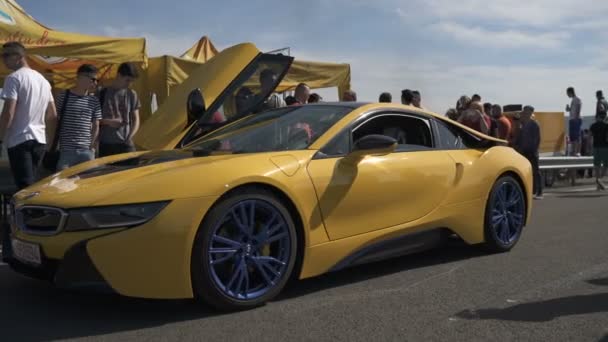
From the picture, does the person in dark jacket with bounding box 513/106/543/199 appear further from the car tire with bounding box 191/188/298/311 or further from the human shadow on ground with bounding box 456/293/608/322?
the car tire with bounding box 191/188/298/311

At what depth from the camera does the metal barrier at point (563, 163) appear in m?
12.5

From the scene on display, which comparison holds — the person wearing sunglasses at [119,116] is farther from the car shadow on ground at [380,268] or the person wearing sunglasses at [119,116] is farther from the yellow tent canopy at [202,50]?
the yellow tent canopy at [202,50]

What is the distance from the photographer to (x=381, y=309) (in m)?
3.62

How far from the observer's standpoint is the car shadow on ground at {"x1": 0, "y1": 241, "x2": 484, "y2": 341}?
3.23 meters

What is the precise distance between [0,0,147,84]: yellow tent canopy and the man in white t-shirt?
3520 millimetres

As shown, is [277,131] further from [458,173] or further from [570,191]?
[570,191]

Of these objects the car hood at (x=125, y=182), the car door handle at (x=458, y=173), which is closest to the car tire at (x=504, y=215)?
the car door handle at (x=458, y=173)

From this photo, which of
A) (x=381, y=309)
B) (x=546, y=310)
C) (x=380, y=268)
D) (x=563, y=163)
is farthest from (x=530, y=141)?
(x=381, y=309)

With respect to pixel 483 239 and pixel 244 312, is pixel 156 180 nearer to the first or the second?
pixel 244 312

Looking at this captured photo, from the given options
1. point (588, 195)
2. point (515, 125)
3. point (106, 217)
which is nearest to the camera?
point (106, 217)

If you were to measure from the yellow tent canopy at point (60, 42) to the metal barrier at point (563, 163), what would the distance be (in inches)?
309

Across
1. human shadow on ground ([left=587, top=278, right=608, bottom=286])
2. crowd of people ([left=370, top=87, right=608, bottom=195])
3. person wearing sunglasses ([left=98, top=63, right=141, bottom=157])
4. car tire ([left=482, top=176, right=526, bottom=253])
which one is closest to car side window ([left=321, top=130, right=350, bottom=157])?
car tire ([left=482, top=176, right=526, bottom=253])

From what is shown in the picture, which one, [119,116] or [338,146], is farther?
[119,116]

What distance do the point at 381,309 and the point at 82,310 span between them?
1.69 metres
